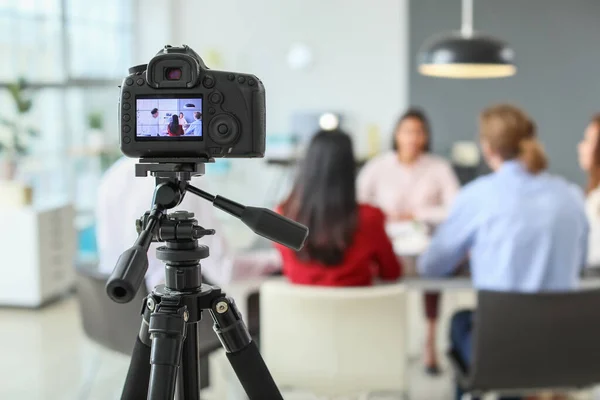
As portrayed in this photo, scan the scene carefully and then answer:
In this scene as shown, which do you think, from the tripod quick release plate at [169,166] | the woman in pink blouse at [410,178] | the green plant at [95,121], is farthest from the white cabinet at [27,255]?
the tripod quick release plate at [169,166]

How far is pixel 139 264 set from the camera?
90cm

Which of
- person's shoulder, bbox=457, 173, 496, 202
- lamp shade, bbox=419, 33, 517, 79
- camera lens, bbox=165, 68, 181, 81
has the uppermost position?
lamp shade, bbox=419, 33, 517, 79

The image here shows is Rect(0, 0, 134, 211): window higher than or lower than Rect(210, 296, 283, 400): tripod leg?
higher

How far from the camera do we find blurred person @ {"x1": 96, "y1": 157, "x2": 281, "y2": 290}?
2457mm

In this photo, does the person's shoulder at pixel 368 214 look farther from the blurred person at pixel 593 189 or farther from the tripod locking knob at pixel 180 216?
the tripod locking knob at pixel 180 216

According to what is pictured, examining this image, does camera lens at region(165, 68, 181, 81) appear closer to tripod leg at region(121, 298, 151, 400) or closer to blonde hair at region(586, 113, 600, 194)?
tripod leg at region(121, 298, 151, 400)

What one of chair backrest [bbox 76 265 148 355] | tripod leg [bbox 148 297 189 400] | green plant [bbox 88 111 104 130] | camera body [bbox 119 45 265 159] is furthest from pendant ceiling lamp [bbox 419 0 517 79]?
green plant [bbox 88 111 104 130]

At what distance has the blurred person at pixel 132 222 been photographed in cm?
246

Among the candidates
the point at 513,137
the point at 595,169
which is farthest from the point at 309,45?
the point at 513,137

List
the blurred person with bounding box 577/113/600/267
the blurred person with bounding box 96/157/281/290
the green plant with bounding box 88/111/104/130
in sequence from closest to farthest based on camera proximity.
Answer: the blurred person with bounding box 96/157/281/290, the blurred person with bounding box 577/113/600/267, the green plant with bounding box 88/111/104/130

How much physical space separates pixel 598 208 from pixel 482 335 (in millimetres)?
1469

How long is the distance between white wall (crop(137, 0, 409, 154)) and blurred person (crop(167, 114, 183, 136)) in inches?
227

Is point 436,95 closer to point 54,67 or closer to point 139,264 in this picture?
point 54,67

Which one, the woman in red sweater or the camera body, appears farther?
the woman in red sweater
